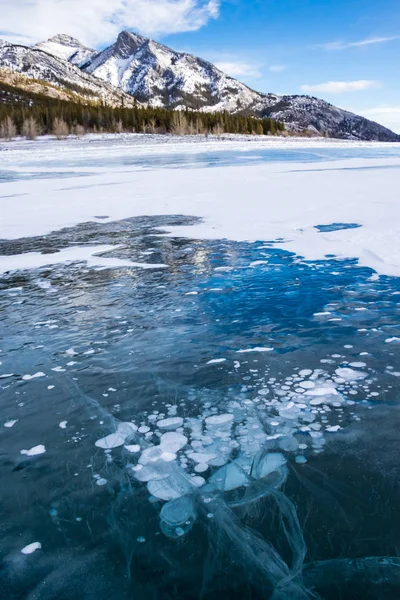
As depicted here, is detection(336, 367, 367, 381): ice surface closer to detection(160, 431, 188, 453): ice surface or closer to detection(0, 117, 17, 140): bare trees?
detection(160, 431, 188, 453): ice surface

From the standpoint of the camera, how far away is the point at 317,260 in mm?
7953

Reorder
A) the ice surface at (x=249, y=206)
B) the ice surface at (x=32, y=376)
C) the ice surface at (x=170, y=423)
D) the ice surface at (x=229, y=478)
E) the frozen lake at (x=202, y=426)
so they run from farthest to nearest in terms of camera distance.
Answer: the ice surface at (x=249, y=206) → the ice surface at (x=32, y=376) → the ice surface at (x=170, y=423) → the ice surface at (x=229, y=478) → the frozen lake at (x=202, y=426)

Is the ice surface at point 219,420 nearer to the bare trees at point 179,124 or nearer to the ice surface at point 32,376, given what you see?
the ice surface at point 32,376

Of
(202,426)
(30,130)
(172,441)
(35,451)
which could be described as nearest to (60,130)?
(30,130)

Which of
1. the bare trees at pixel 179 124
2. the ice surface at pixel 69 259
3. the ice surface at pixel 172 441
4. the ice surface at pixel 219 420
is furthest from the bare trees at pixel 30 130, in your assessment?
the ice surface at pixel 172 441

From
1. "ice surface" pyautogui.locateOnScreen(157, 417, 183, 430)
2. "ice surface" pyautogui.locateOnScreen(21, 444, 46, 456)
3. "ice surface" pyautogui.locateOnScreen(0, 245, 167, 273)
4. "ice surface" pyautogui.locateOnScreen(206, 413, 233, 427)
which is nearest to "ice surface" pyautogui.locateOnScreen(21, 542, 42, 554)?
"ice surface" pyautogui.locateOnScreen(21, 444, 46, 456)

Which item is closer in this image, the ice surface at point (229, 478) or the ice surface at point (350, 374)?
the ice surface at point (229, 478)

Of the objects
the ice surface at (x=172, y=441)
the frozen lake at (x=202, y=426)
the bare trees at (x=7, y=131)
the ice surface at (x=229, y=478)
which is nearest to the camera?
the frozen lake at (x=202, y=426)

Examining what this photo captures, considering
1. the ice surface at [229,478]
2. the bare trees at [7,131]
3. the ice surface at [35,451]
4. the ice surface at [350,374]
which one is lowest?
the ice surface at [35,451]

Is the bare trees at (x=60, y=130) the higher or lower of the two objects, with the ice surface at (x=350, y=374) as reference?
higher

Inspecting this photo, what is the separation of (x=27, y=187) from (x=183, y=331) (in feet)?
57.8

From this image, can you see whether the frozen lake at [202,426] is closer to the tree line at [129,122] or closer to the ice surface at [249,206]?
the ice surface at [249,206]

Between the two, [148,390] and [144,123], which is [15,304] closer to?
[148,390]

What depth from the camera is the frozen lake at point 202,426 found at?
7.75ft
